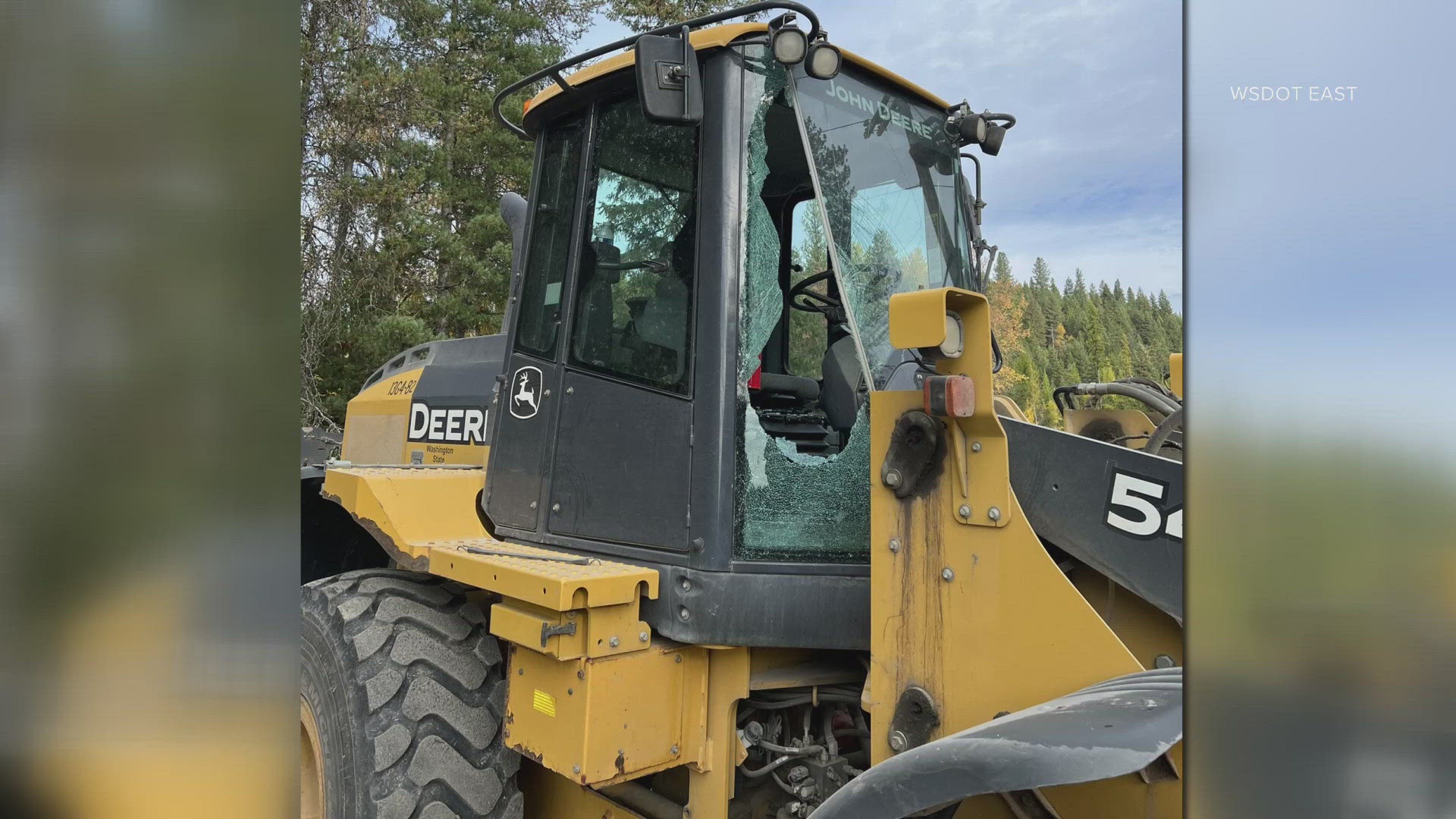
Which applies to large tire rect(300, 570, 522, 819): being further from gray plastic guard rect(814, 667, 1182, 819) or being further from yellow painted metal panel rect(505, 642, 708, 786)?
gray plastic guard rect(814, 667, 1182, 819)

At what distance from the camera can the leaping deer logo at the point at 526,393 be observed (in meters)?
3.23

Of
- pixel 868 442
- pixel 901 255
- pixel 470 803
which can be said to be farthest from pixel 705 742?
pixel 901 255

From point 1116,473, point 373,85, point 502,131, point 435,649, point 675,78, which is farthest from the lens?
point 502,131

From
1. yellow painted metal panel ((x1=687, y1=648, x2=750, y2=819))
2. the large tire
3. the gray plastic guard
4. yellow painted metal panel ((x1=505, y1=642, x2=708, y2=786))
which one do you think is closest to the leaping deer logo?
the large tire

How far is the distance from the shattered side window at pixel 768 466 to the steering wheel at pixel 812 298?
3.52 ft

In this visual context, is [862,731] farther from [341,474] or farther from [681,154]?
[341,474]

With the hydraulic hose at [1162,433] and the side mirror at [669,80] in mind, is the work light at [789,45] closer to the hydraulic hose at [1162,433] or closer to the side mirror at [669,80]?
the side mirror at [669,80]

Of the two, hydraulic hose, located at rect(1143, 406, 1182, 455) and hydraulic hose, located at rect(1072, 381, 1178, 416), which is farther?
hydraulic hose, located at rect(1072, 381, 1178, 416)

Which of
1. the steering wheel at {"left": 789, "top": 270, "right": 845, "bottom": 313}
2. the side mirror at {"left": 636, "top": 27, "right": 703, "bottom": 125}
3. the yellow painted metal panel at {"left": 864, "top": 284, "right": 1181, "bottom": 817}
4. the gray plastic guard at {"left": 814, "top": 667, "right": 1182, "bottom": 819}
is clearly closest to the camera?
the gray plastic guard at {"left": 814, "top": 667, "right": 1182, "bottom": 819}

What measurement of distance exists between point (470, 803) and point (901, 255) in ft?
7.35

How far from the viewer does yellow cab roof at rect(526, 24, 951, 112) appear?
2.64 metres

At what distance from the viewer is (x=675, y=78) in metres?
2.56

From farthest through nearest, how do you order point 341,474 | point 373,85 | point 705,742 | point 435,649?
point 373,85
point 341,474
point 435,649
point 705,742

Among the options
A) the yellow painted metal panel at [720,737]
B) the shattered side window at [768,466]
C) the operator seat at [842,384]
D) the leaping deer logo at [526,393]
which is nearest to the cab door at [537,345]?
the leaping deer logo at [526,393]
